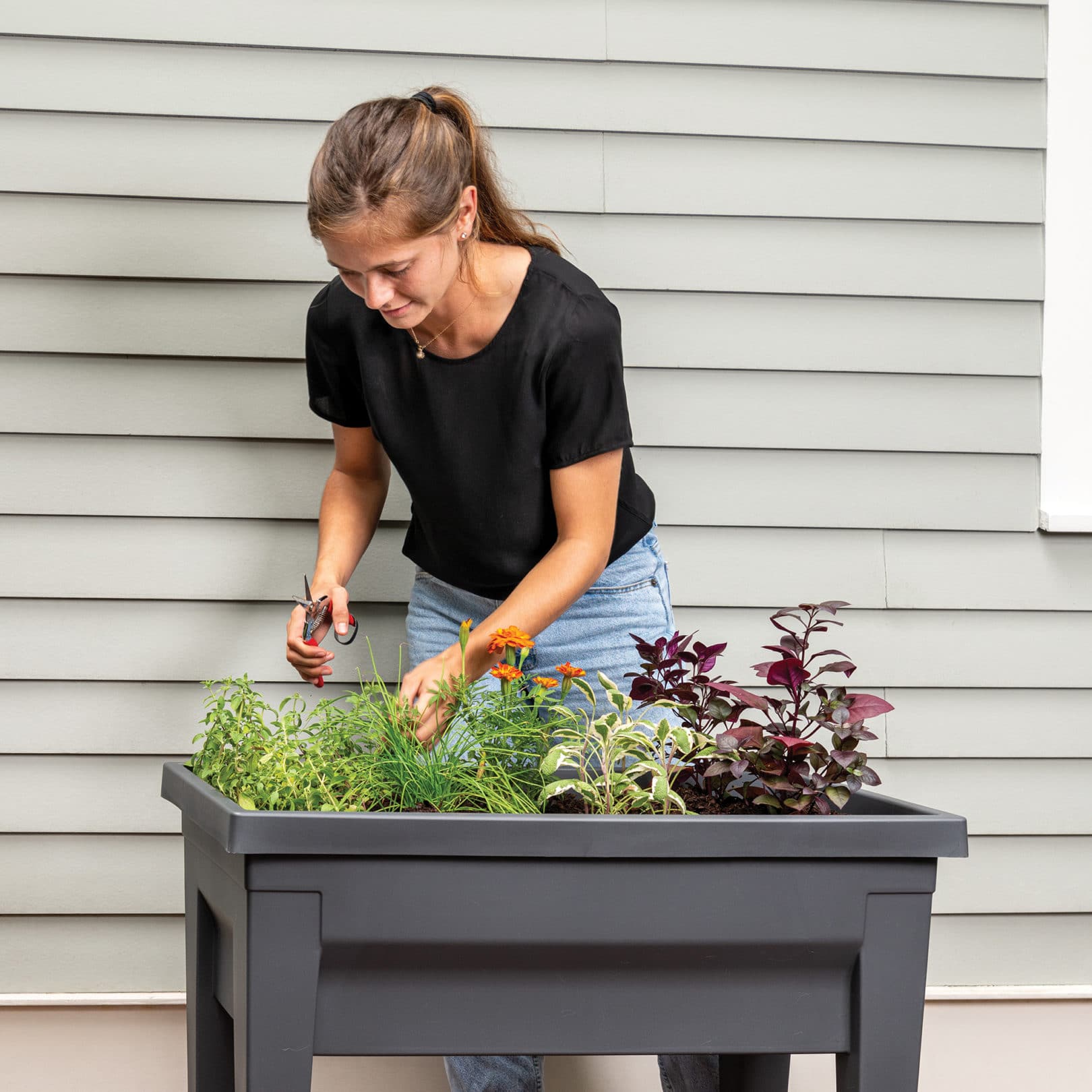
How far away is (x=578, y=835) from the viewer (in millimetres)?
969

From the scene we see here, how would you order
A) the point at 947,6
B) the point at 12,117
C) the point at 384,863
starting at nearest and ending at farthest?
the point at 384,863 → the point at 12,117 → the point at 947,6

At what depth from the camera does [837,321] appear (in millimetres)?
2160

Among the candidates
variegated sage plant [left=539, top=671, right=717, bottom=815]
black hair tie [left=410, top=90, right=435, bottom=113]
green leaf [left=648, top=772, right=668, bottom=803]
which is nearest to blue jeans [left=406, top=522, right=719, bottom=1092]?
variegated sage plant [left=539, top=671, right=717, bottom=815]

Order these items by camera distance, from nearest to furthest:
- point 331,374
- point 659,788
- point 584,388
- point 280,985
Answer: point 280,985, point 659,788, point 584,388, point 331,374

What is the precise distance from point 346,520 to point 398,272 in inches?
20.2

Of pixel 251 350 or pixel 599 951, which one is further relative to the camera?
pixel 251 350

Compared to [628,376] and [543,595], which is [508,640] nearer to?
[543,595]

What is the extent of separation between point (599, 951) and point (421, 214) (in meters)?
0.87

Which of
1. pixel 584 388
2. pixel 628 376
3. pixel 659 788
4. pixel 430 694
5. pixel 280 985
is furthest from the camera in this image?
pixel 628 376

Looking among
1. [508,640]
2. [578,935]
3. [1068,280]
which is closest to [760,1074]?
[578,935]

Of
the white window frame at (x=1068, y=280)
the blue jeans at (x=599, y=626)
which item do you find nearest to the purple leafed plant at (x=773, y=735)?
the blue jeans at (x=599, y=626)

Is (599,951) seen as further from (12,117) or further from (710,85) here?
(12,117)

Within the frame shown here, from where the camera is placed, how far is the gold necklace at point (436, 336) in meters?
1.50

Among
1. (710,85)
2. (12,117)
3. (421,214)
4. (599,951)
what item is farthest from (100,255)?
(599,951)
